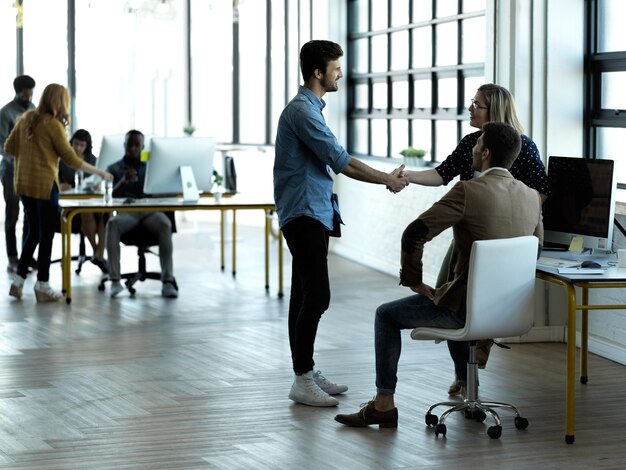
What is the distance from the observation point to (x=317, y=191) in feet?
16.4

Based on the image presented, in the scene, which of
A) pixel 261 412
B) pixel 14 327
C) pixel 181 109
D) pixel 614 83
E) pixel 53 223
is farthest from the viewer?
pixel 181 109

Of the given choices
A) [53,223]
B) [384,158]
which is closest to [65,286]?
[53,223]

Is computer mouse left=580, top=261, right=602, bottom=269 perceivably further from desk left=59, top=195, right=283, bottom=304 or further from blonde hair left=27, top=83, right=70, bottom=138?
blonde hair left=27, top=83, right=70, bottom=138

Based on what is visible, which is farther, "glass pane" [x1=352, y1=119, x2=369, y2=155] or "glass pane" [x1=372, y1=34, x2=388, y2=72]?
"glass pane" [x1=352, y1=119, x2=369, y2=155]

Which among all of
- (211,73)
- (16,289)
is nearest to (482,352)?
(16,289)

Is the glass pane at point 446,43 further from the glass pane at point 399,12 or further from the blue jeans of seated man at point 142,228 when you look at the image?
the blue jeans of seated man at point 142,228

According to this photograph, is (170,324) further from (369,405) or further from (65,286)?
(369,405)

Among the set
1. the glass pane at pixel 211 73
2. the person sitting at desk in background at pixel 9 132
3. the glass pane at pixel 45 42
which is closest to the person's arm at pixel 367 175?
the person sitting at desk in background at pixel 9 132

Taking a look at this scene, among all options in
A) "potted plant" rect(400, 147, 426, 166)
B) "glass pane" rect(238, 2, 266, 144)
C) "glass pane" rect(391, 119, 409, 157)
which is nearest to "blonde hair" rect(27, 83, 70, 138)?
"potted plant" rect(400, 147, 426, 166)

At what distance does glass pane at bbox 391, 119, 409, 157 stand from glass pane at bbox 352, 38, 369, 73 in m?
0.79

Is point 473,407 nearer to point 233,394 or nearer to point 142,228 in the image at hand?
point 233,394

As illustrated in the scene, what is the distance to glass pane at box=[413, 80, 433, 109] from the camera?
9297mm

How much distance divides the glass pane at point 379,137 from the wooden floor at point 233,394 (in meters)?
2.44

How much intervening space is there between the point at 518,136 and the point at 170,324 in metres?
3.23
